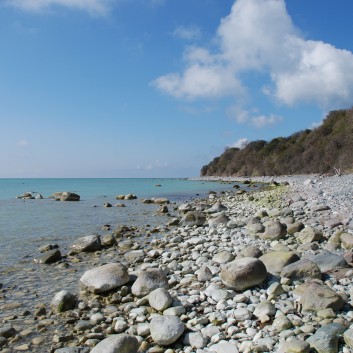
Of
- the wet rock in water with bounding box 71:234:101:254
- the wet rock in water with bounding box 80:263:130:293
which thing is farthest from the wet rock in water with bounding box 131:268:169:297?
the wet rock in water with bounding box 71:234:101:254

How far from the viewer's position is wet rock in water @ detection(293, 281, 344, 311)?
16.6ft

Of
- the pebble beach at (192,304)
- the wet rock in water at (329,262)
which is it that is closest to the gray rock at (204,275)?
the pebble beach at (192,304)

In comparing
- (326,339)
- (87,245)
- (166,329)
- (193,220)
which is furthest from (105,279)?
(193,220)

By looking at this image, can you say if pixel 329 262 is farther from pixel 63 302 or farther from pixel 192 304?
pixel 63 302

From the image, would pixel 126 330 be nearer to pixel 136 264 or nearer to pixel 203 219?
pixel 136 264

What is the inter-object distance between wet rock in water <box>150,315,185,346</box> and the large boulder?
5.03 feet

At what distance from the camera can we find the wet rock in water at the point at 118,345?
4496 millimetres

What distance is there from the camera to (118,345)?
14.9 feet

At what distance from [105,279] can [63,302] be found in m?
1.03

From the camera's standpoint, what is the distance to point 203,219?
15.3 m

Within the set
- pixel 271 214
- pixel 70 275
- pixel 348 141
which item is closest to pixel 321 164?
pixel 348 141

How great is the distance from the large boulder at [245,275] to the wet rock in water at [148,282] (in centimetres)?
126

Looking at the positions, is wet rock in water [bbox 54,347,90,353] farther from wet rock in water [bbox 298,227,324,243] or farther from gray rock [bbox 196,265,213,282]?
wet rock in water [bbox 298,227,324,243]

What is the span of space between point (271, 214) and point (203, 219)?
280 cm
